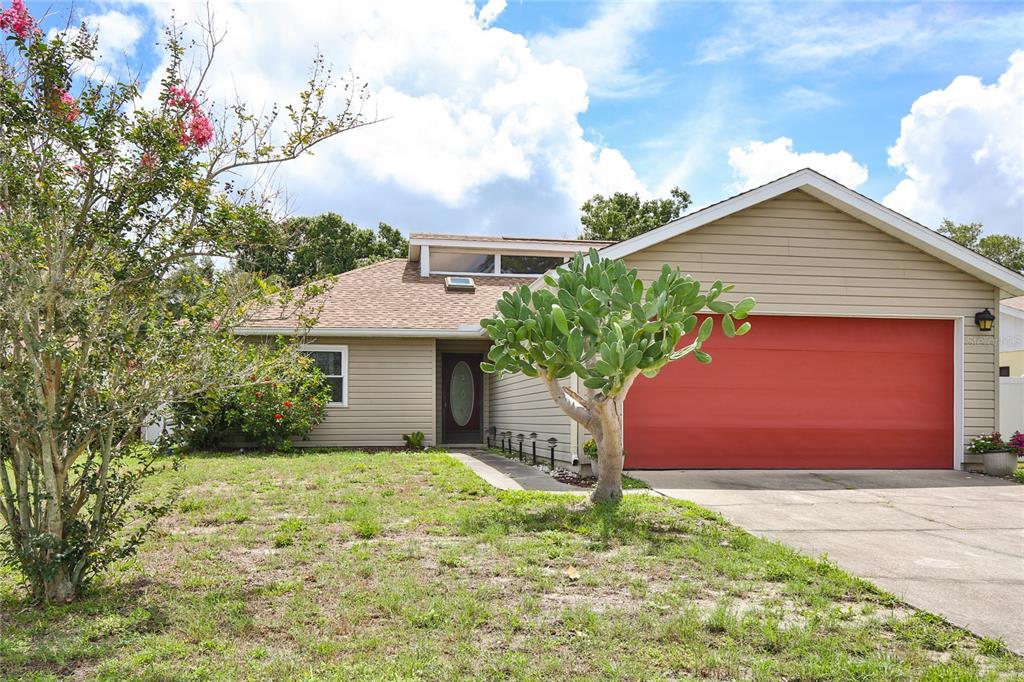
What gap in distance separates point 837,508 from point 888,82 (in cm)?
659

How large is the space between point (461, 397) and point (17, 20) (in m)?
12.7

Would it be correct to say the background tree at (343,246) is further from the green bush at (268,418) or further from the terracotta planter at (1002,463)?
the terracotta planter at (1002,463)

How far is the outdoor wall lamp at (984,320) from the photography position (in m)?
10.4

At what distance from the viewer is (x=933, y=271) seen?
34.6ft

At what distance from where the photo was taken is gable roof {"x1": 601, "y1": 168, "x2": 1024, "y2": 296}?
9875 mm

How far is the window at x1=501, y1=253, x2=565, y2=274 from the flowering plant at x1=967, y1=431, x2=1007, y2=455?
32.3ft

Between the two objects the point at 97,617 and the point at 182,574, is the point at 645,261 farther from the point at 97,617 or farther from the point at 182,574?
the point at 97,617

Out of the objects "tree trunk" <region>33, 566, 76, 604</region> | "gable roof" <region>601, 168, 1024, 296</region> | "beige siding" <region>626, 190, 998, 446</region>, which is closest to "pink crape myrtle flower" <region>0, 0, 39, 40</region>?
"tree trunk" <region>33, 566, 76, 604</region>

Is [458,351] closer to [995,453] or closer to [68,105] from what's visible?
[995,453]

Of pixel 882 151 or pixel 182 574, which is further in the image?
pixel 882 151

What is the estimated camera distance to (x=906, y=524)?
661cm

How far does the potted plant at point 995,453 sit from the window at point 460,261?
10.9m

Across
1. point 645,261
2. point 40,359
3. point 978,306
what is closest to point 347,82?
point 40,359

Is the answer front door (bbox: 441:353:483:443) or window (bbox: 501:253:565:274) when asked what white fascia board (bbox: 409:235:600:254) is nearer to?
window (bbox: 501:253:565:274)
